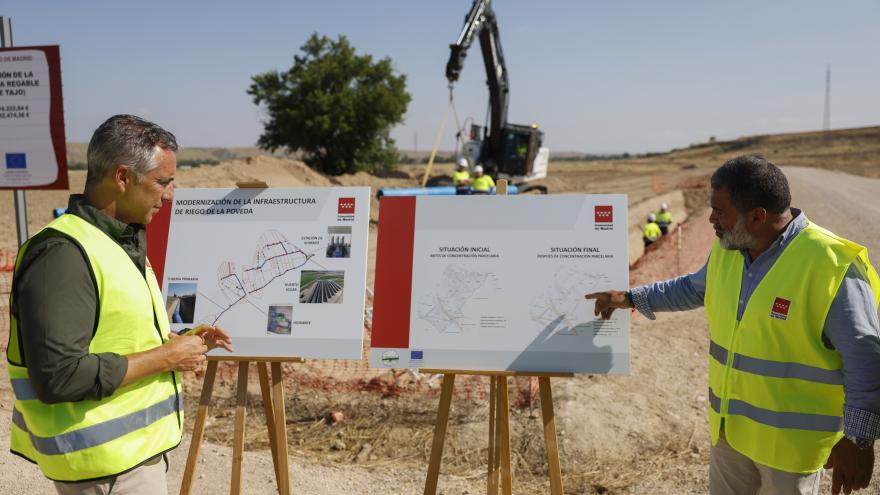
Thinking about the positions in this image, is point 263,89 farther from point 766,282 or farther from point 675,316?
point 766,282

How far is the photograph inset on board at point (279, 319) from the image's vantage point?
4.07 meters

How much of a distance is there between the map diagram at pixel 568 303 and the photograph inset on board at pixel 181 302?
84.0 inches

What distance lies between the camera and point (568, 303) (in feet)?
12.6

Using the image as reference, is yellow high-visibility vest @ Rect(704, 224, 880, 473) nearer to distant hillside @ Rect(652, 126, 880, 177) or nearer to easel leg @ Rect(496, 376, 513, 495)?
easel leg @ Rect(496, 376, 513, 495)

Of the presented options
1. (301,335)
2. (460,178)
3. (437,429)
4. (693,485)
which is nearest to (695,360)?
(693,485)

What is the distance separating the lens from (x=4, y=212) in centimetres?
2000

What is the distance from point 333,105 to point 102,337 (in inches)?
1305

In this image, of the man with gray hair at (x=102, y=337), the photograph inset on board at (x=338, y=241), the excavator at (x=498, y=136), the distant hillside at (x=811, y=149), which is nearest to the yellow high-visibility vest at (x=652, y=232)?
the excavator at (x=498, y=136)

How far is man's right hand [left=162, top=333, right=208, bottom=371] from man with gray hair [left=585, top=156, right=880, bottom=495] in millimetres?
2337

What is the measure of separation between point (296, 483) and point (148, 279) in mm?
2890

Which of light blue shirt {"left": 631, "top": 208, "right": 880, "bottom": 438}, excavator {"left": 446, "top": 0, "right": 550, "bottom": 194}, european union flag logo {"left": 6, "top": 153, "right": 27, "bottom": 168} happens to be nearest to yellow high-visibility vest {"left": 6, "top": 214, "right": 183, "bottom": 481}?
light blue shirt {"left": 631, "top": 208, "right": 880, "bottom": 438}

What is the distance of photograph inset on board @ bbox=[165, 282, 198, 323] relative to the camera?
412 cm

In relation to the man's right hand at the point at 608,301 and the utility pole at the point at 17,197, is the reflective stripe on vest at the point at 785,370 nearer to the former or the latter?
the man's right hand at the point at 608,301

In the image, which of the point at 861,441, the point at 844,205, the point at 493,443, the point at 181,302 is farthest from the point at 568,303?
the point at 844,205
